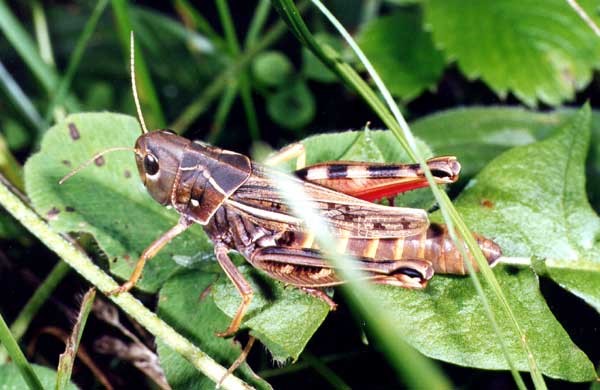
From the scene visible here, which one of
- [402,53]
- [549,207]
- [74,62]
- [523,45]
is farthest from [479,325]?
[74,62]

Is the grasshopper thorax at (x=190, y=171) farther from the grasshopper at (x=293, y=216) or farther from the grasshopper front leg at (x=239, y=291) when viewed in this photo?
the grasshopper front leg at (x=239, y=291)

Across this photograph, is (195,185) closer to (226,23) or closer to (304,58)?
(226,23)

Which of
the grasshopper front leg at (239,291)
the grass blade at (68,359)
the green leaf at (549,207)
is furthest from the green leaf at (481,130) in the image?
the grass blade at (68,359)

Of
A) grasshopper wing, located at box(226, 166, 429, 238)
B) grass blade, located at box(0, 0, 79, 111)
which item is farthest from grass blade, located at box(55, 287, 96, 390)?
grass blade, located at box(0, 0, 79, 111)

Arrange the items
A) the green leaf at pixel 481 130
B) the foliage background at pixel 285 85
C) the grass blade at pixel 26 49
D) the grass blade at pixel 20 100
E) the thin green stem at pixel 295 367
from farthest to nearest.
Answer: the grass blade at pixel 20 100 → the grass blade at pixel 26 49 → the green leaf at pixel 481 130 → the foliage background at pixel 285 85 → the thin green stem at pixel 295 367

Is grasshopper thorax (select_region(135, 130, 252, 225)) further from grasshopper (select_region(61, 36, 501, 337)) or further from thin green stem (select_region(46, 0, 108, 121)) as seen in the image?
thin green stem (select_region(46, 0, 108, 121))

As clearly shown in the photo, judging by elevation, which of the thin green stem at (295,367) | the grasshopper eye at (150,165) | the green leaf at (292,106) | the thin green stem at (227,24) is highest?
the thin green stem at (227,24)

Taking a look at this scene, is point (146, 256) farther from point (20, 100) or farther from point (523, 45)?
point (523, 45)
